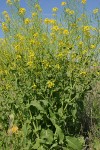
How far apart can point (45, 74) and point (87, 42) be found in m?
0.72

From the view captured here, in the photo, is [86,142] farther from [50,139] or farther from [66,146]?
[50,139]

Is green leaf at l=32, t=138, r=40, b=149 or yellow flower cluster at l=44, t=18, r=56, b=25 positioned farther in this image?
yellow flower cluster at l=44, t=18, r=56, b=25

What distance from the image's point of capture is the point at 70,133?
4.73 m

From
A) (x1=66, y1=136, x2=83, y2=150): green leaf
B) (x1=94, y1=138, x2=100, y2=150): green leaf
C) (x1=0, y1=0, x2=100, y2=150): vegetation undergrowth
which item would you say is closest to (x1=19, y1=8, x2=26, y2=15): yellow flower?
(x1=0, y1=0, x2=100, y2=150): vegetation undergrowth

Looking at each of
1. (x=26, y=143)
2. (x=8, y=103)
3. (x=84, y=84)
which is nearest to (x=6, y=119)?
(x=8, y=103)

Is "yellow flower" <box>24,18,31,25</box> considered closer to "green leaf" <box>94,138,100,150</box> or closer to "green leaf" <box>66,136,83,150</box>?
"green leaf" <box>66,136,83,150</box>

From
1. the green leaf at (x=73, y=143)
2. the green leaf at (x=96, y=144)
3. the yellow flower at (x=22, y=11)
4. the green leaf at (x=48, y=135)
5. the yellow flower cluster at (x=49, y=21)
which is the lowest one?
the green leaf at (x=96, y=144)

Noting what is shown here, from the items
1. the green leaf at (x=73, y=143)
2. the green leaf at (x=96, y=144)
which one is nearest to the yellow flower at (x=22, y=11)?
the green leaf at (x=73, y=143)

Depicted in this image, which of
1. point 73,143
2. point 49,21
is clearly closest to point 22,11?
point 49,21

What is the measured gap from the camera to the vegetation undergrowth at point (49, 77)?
4.20 meters

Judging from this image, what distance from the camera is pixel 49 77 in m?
4.27

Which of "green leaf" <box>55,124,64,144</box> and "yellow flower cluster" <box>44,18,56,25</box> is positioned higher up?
"yellow flower cluster" <box>44,18,56,25</box>

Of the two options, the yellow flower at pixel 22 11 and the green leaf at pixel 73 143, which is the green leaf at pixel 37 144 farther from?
the yellow flower at pixel 22 11

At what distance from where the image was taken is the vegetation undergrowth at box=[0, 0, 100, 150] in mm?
4199
